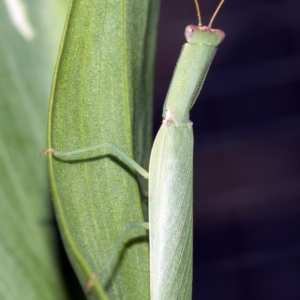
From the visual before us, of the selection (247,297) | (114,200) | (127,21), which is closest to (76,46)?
(127,21)

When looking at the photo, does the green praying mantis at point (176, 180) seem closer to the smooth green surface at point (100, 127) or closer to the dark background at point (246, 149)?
the smooth green surface at point (100, 127)

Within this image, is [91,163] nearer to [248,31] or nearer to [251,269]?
[251,269]

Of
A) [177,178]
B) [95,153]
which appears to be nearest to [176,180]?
[177,178]

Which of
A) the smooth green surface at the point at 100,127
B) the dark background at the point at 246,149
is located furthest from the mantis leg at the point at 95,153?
the dark background at the point at 246,149

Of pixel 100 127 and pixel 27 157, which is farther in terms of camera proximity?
pixel 27 157

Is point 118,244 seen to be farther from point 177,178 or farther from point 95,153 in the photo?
point 177,178
